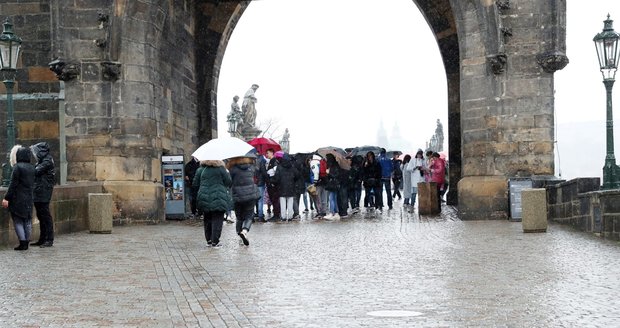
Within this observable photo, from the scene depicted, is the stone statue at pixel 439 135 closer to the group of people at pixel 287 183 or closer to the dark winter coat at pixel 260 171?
the group of people at pixel 287 183

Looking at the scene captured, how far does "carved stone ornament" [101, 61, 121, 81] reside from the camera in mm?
21406

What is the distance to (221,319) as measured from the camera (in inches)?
300

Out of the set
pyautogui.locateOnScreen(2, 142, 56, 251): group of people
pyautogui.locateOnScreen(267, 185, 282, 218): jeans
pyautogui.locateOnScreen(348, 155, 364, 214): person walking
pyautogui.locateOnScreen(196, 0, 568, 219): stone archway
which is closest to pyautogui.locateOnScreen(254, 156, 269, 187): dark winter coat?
pyautogui.locateOnScreen(267, 185, 282, 218): jeans

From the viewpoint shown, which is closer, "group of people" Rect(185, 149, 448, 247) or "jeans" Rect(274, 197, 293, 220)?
"group of people" Rect(185, 149, 448, 247)

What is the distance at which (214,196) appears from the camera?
576 inches

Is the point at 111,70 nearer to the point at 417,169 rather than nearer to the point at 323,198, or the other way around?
the point at 323,198

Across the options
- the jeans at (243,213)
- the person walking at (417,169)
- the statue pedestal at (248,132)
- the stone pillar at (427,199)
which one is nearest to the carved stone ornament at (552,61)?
the stone pillar at (427,199)

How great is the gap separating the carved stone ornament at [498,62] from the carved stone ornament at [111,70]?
7568 millimetres

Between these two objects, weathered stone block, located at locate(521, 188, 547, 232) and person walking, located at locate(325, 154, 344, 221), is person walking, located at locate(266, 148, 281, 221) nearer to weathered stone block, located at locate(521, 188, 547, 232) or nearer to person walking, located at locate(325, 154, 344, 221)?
person walking, located at locate(325, 154, 344, 221)

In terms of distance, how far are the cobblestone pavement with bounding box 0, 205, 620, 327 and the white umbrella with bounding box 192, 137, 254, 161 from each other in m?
1.30

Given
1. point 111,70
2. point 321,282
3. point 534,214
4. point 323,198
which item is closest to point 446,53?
point 323,198

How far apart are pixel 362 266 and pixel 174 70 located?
14.9 meters

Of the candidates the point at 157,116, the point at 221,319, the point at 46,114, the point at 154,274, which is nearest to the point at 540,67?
the point at 157,116

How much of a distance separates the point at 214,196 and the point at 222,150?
677mm
